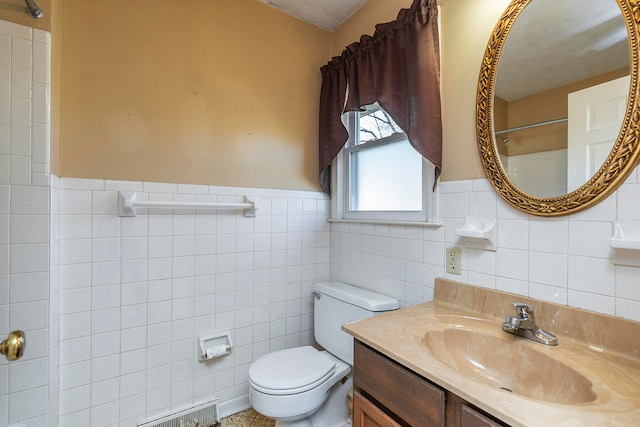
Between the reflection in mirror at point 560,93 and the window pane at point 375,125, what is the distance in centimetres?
63

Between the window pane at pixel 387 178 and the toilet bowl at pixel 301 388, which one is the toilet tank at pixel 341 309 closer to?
the toilet bowl at pixel 301 388

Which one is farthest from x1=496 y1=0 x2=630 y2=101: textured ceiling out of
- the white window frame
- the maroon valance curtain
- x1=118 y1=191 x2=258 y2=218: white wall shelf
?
x1=118 y1=191 x2=258 y2=218: white wall shelf

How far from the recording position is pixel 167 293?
5.04 ft

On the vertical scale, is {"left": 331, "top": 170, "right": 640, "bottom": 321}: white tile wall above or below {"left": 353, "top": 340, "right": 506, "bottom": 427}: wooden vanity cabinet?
above

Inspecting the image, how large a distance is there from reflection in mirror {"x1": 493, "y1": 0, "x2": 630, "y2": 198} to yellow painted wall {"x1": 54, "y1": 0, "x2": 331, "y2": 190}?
1219 mm

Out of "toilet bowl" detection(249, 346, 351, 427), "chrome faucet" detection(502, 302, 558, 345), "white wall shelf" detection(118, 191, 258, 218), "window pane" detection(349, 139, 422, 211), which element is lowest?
"toilet bowl" detection(249, 346, 351, 427)

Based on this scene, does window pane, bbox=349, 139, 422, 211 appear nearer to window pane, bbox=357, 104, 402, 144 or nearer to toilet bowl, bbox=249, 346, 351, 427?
window pane, bbox=357, 104, 402, 144

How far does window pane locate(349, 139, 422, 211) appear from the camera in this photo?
5.18 ft

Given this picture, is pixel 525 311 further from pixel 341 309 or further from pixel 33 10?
pixel 33 10

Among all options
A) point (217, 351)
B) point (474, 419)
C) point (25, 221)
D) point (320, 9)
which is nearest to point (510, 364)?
point (474, 419)

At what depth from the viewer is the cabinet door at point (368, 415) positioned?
0.90 meters

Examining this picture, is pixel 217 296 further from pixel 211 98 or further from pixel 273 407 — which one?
pixel 211 98

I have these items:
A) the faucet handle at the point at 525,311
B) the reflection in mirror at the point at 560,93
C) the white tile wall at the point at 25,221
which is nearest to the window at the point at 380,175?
the reflection in mirror at the point at 560,93

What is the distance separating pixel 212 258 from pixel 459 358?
1.30 metres
